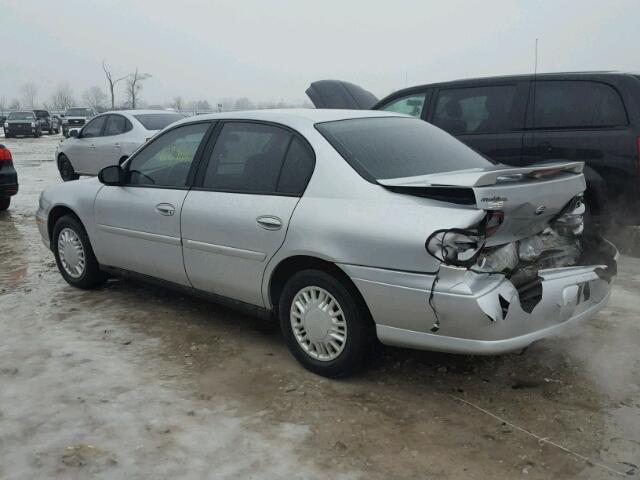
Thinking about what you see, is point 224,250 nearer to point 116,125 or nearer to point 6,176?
point 6,176

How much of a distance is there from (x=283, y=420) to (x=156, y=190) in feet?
6.98

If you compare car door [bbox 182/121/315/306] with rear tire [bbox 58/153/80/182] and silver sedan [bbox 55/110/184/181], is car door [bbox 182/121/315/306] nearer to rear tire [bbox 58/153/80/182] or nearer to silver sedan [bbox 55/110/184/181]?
silver sedan [bbox 55/110/184/181]

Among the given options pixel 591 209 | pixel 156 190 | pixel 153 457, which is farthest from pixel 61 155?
pixel 153 457

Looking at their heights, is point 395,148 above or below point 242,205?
above

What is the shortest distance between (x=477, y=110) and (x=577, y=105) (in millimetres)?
1033

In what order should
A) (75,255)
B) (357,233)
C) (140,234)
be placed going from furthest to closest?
(75,255), (140,234), (357,233)

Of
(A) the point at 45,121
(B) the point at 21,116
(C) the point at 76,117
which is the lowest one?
(A) the point at 45,121

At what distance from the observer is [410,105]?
7.36m

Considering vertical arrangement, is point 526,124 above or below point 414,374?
above

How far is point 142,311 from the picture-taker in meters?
4.96

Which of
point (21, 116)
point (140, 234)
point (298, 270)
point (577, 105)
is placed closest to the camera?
point (298, 270)

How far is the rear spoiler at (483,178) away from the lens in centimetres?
309

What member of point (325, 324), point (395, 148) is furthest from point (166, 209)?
point (395, 148)

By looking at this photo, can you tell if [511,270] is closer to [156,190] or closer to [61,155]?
[156,190]
